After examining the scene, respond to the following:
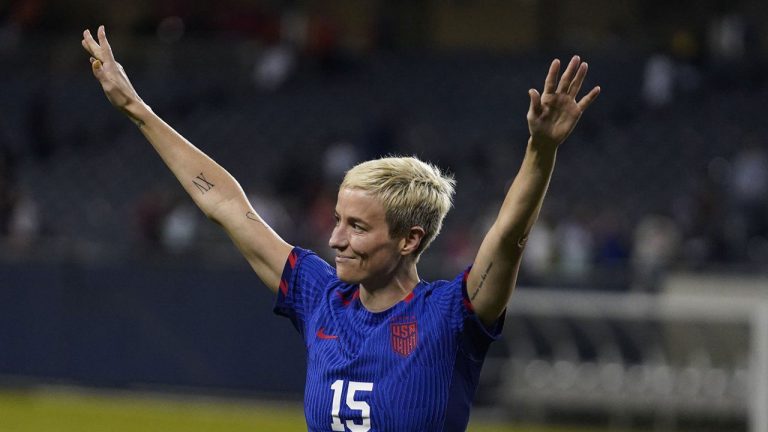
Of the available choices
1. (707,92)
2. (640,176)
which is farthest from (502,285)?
(707,92)

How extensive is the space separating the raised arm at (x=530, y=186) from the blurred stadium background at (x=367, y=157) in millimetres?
9107

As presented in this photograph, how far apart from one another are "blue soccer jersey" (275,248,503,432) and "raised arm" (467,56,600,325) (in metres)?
0.12

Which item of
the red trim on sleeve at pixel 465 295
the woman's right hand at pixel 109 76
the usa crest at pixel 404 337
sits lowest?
the usa crest at pixel 404 337

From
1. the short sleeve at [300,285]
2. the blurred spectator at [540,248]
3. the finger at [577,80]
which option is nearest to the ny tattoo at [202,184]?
the short sleeve at [300,285]

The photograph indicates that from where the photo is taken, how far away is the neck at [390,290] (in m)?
4.48

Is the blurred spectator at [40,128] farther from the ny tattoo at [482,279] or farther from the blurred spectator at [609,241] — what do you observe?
the ny tattoo at [482,279]

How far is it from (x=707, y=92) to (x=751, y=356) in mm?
8630

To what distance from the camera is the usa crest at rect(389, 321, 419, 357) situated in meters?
4.35

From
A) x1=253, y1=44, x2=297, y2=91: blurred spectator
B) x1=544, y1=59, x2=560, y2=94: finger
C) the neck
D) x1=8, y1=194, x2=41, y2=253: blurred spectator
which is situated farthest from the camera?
x1=253, y1=44, x2=297, y2=91: blurred spectator

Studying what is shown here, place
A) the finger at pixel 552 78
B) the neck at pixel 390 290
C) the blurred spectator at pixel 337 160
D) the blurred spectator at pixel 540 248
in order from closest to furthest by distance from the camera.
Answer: the finger at pixel 552 78, the neck at pixel 390 290, the blurred spectator at pixel 540 248, the blurred spectator at pixel 337 160

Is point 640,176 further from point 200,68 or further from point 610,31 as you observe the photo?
point 200,68

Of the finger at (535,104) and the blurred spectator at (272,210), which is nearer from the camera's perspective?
the finger at (535,104)

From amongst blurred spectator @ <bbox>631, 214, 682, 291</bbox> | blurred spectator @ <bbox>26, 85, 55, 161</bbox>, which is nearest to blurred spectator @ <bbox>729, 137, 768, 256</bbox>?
blurred spectator @ <bbox>631, 214, 682, 291</bbox>

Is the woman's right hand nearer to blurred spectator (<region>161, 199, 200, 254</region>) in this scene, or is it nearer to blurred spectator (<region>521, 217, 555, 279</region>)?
blurred spectator (<region>521, 217, 555, 279</region>)
